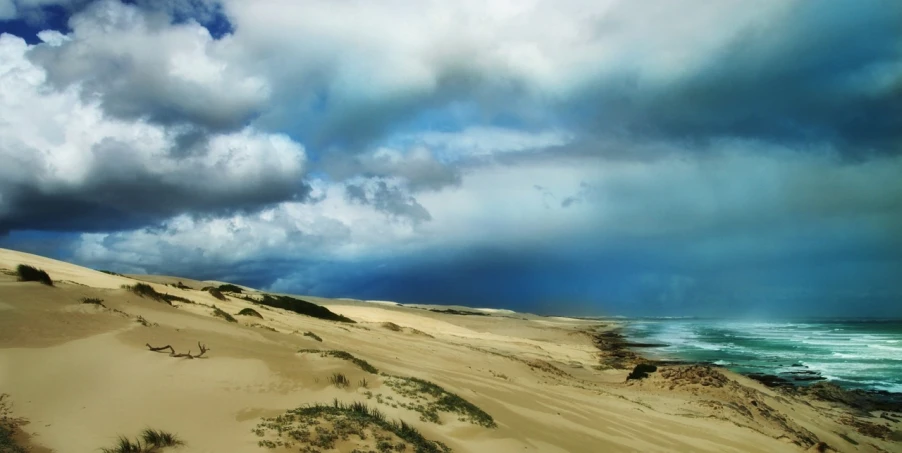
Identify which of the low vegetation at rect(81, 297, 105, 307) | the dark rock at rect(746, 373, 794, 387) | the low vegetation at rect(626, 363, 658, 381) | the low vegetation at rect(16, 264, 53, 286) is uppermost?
the low vegetation at rect(16, 264, 53, 286)

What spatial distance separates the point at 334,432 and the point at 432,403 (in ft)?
9.93

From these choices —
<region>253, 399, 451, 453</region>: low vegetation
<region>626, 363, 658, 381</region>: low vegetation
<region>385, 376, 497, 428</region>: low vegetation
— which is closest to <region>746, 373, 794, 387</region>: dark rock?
<region>626, 363, 658, 381</region>: low vegetation

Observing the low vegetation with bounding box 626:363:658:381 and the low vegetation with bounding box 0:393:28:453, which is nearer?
the low vegetation with bounding box 0:393:28:453

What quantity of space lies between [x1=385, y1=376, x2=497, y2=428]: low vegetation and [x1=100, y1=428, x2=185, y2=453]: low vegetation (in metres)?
3.74

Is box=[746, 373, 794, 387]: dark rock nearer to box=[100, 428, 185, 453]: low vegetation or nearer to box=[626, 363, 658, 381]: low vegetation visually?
box=[626, 363, 658, 381]: low vegetation

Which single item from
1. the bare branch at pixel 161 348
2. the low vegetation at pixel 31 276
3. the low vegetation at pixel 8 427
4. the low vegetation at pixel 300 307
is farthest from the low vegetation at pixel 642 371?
the low vegetation at pixel 8 427

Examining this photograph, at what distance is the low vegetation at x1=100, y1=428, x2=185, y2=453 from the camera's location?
19.5 ft

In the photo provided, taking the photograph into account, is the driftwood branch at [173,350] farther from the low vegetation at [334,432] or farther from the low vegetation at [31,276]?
the low vegetation at [31,276]

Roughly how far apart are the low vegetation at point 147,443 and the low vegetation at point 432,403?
12.3ft

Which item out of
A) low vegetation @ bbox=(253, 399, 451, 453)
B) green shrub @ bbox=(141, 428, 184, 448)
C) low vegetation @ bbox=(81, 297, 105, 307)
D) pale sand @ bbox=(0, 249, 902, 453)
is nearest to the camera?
green shrub @ bbox=(141, 428, 184, 448)

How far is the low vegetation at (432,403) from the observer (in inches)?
359

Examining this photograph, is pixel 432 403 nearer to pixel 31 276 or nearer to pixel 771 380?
pixel 31 276

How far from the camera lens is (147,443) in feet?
20.5

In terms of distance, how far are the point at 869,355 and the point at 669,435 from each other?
44.4 metres
